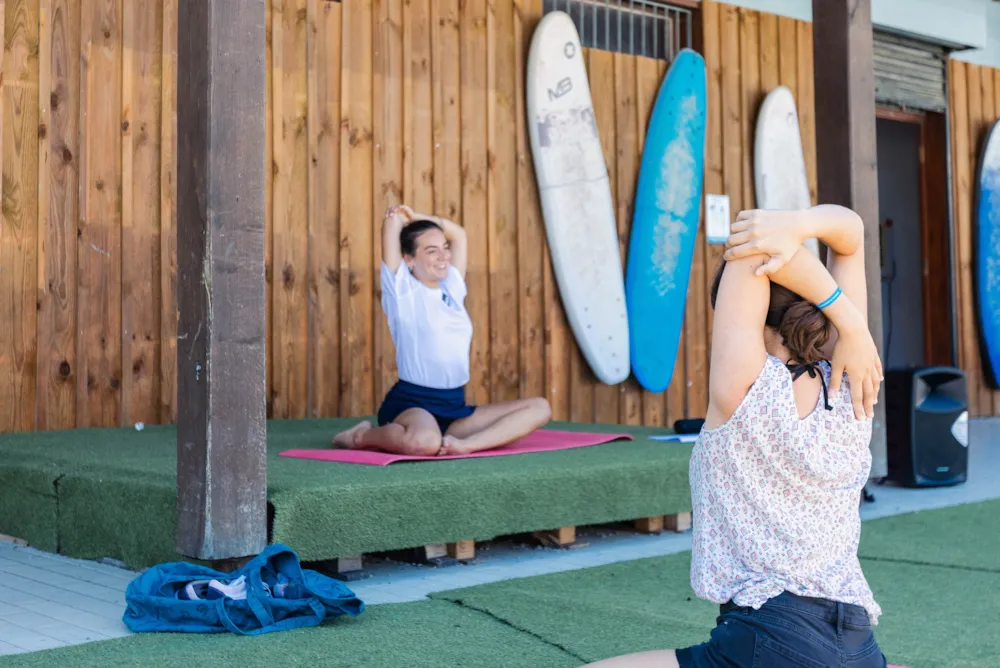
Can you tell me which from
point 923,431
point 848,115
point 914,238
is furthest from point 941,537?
point 914,238

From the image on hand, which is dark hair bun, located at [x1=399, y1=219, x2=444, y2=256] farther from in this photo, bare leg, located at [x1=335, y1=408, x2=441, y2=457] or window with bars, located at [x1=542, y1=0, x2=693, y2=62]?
window with bars, located at [x1=542, y1=0, x2=693, y2=62]

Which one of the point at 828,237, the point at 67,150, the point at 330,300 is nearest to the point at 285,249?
the point at 330,300

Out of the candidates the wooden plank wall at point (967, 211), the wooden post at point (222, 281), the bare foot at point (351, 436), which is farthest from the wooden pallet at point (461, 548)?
the wooden plank wall at point (967, 211)

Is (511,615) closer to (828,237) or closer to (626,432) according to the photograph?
(828,237)

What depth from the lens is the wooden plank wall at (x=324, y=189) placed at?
15.9 ft

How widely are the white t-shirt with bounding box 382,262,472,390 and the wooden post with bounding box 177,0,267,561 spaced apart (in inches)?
52.9


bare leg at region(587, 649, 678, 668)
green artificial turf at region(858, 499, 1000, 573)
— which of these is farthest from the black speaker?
bare leg at region(587, 649, 678, 668)

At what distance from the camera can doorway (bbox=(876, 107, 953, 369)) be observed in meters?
8.69

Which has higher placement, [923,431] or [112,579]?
[923,431]

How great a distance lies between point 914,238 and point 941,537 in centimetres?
658

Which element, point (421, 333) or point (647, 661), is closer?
point (647, 661)

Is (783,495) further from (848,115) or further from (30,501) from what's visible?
(848,115)

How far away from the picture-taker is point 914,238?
10039mm

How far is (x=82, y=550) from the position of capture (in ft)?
11.6
